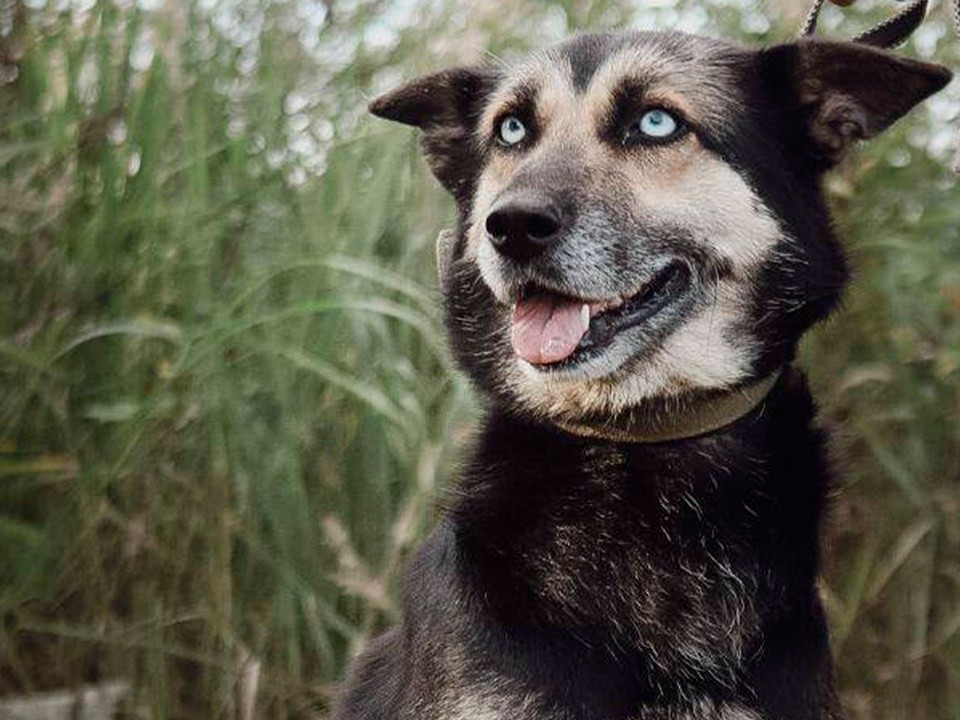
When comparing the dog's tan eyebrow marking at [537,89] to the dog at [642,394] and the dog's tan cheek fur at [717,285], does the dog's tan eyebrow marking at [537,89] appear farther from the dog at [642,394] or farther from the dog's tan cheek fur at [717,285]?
the dog's tan cheek fur at [717,285]

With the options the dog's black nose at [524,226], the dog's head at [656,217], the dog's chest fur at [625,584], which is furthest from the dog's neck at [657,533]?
the dog's black nose at [524,226]

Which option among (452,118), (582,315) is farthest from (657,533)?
(452,118)

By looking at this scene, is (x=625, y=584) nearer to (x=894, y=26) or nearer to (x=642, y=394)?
(x=642, y=394)

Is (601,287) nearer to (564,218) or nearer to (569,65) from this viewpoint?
(564,218)

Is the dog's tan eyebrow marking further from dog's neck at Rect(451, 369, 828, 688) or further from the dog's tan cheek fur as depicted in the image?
dog's neck at Rect(451, 369, 828, 688)

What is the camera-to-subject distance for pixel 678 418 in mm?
2678

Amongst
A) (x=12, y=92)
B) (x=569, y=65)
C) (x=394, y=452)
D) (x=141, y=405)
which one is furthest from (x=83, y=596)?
(x=569, y=65)

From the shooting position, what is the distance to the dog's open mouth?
2.58 m

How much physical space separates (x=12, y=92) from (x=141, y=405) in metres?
0.99

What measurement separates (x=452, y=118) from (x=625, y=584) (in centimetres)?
112

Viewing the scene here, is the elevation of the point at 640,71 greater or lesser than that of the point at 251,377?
greater

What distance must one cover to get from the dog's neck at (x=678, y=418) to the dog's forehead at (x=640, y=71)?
51 cm

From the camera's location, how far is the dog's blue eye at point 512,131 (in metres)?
2.90

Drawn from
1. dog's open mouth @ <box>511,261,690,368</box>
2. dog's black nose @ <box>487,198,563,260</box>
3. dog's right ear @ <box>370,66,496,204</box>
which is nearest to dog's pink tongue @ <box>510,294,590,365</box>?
dog's open mouth @ <box>511,261,690,368</box>
